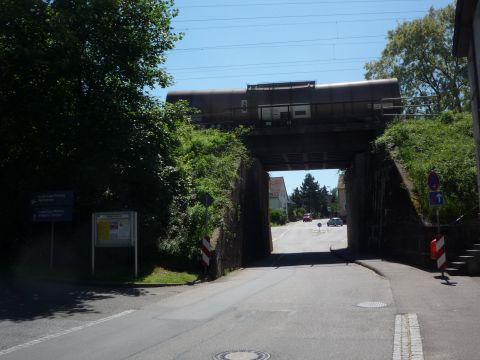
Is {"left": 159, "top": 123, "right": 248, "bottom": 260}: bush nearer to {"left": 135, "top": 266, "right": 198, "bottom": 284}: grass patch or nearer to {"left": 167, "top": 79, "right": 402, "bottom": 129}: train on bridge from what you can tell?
{"left": 135, "top": 266, "right": 198, "bottom": 284}: grass patch

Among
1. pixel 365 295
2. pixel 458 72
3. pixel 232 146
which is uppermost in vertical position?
pixel 458 72

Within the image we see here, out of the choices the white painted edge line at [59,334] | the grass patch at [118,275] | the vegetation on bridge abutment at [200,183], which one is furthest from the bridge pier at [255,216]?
the white painted edge line at [59,334]

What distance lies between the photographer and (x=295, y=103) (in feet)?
105

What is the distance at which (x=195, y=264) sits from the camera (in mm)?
17906

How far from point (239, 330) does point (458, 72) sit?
156 ft

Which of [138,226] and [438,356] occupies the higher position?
[138,226]

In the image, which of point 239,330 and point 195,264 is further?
point 195,264

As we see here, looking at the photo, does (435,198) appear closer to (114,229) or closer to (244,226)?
(114,229)

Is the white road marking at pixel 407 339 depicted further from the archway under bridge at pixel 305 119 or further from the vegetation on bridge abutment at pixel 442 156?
the archway under bridge at pixel 305 119

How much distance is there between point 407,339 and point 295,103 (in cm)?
2546

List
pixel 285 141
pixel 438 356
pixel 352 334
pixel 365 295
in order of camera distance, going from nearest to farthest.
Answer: pixel 438 356
pixel 352 334
pixel 365 295
pixel 285 141

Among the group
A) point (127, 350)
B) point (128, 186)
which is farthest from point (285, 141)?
point (127, 350)

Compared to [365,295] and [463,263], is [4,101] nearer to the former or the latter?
[365,295]

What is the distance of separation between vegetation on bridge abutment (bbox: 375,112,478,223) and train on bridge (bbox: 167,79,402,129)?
318cm
